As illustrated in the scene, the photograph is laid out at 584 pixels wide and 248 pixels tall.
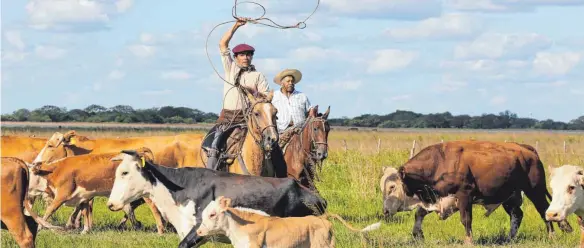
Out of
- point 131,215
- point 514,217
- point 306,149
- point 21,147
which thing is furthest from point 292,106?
point 21,147

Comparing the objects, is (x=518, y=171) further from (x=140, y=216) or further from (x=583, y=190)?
(x=140, y=216)

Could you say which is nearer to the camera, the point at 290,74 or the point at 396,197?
the point at 396,197

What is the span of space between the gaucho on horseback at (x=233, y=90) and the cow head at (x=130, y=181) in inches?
93.5

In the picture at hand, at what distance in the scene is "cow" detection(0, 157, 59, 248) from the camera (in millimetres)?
12852

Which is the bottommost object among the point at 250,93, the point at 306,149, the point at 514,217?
the point at 514,217

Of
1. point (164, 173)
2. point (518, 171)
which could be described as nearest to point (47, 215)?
point (164, 173)

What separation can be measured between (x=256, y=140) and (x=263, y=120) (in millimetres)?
406

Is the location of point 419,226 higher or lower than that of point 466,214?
lower

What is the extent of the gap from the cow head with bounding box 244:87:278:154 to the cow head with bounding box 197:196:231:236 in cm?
306

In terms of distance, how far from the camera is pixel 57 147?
18359mm

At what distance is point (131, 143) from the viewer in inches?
724

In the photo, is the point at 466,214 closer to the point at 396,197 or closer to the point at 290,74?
the point at 396,197

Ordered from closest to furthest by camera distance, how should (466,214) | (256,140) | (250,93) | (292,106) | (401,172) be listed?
(256,140), (250,93), (466,214), (401,172), (292,106)

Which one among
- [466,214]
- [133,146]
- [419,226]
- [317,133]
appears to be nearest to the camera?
[466,214]
